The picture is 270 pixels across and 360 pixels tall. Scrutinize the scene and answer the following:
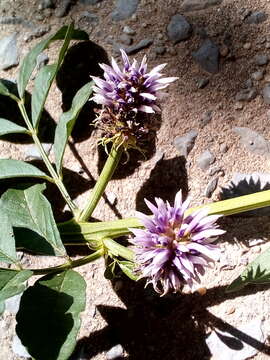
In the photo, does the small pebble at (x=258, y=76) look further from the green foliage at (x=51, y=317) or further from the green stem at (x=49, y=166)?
the green foliage at (x=51, y=317)

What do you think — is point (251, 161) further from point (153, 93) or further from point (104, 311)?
point (104, 311)

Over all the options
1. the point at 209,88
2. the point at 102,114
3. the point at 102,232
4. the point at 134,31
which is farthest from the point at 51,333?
the point at 134,31

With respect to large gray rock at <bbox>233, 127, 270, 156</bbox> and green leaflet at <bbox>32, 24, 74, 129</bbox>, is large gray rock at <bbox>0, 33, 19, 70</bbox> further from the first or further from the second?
large gray rock at <bbox>233, 127, 270, 156</bbox>

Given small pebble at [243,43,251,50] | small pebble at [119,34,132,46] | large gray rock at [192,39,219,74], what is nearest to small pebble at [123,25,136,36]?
small pebble at [119,34,132,46]

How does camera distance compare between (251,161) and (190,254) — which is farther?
(251,161)

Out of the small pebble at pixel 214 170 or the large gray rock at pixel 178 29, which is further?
the large gray rock at pixel 178 29

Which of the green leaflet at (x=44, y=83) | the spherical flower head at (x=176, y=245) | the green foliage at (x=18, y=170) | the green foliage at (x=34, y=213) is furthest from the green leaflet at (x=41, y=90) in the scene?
the spherical flower head at (x=176, y=245)
